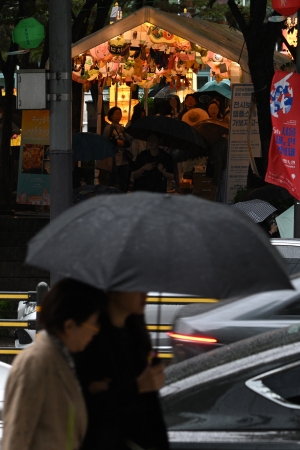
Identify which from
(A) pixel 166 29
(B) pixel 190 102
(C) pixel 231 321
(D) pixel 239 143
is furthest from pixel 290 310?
(B) pixel 190 102

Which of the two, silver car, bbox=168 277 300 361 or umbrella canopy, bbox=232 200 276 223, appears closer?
silver car, bbox=168 277 300 361

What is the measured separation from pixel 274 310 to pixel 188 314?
52 centimetres

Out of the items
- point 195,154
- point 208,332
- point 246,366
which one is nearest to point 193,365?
point 246,366

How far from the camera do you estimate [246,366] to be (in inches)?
138

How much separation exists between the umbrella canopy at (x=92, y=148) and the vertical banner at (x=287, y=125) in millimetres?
5954

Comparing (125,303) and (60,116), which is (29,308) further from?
(125,303)

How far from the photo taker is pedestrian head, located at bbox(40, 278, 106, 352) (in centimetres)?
285

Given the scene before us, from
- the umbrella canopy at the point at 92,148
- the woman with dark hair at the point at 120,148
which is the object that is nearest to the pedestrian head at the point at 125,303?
the umbrella canopy at the point at 92,148

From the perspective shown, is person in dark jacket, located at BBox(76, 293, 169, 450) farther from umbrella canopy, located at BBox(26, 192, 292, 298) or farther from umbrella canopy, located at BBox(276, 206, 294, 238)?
umbrella canopy, located at BBox(276, 206, 294, 238)

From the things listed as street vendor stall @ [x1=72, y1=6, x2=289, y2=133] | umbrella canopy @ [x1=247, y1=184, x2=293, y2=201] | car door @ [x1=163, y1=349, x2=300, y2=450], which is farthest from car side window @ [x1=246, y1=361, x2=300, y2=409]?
street vendor stall @ [x1=72, y1=6, x2=289, y2=133]

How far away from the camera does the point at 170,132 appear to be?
15.0 m

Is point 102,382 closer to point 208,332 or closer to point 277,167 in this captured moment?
point 208,332

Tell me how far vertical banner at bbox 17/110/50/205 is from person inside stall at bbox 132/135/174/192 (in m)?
Result: 1.81

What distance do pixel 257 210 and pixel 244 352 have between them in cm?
669
